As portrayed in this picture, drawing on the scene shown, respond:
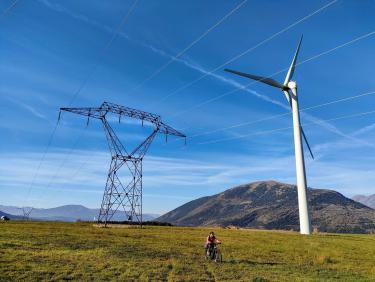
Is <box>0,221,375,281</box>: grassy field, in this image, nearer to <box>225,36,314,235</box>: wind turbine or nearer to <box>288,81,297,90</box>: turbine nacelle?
<box>225,36,314,235</box>: wind turbine

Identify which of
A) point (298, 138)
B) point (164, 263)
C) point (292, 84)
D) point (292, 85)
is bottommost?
point (164, 263)

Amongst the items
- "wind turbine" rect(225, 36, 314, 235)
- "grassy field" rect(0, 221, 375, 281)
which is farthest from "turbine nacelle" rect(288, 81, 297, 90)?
"grassy field" rect(0, 221, 375, 281)

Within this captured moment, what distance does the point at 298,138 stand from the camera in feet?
244

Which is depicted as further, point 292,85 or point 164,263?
point 292,85

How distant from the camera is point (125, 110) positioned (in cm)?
8094

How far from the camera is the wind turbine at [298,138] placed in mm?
71625

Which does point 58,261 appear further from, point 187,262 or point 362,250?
point 362,250

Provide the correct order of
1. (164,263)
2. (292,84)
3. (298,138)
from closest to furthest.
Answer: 1. (164,263)
2. (298,138)
3. (292,84)

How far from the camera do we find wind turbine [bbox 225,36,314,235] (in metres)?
71.6

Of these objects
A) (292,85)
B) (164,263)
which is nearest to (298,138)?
(292,85)

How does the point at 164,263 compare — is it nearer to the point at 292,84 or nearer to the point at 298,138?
the point at 298,138

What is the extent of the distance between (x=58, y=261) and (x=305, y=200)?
50798 mm

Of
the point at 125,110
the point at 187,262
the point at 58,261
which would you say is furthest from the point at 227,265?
the point at 125,110

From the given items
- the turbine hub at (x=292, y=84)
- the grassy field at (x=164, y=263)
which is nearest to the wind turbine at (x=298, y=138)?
the turbine hub at (x=292, y=84)
